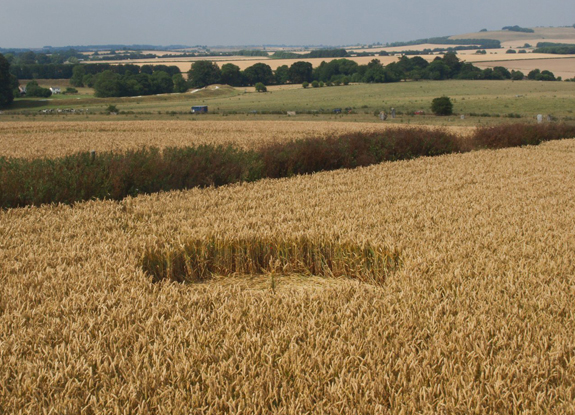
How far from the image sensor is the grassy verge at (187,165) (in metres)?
10.4

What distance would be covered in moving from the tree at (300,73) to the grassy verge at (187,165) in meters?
112

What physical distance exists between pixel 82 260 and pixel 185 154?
7590 millimetres

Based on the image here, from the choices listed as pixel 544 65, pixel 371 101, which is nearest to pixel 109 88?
pixel 371 101

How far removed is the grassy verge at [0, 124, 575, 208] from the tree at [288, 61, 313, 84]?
11185 cm

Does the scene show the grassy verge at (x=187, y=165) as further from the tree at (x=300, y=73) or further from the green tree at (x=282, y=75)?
the tree at (x=300, y=73)

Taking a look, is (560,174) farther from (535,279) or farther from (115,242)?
(115,242)

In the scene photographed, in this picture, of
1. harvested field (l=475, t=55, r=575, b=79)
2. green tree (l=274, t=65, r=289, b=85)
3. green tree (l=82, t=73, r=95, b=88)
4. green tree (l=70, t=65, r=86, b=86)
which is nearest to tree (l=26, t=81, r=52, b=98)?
green tree (l=82, t=73, r=95, b=88)

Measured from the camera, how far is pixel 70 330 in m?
4.34

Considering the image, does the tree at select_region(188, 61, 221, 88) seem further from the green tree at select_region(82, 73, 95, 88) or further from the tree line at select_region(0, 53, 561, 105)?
the green tree at select_region(82, 73, 95, 88)

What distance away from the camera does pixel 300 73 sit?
12762 cm

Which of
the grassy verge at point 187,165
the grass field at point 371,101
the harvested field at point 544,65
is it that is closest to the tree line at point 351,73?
the harvested field at point 544,65

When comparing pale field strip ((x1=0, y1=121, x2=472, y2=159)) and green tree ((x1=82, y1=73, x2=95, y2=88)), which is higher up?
green tree ((x1=82, y1=73, x2=95, y2=88))

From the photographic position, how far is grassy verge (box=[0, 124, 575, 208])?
34.2 feet

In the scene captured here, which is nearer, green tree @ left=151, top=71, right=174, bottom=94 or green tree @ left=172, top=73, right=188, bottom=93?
green tree @ left=151, top=71, right=174, bottom=94
